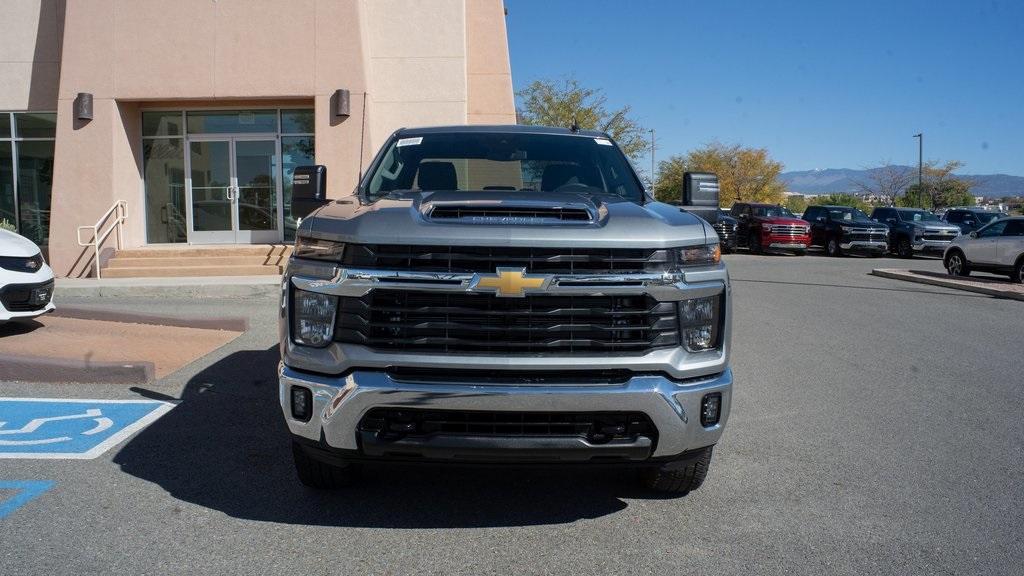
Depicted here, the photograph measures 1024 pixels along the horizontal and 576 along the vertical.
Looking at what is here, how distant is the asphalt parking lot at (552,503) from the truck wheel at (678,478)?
8cm

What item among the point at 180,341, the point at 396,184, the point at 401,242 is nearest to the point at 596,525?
the point at 401,242

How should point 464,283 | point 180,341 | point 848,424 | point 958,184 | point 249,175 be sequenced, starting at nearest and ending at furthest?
point 464,283 → point 848,424 → point 180,341 → point 249,175 → point 958,184

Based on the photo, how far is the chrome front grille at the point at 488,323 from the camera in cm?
370

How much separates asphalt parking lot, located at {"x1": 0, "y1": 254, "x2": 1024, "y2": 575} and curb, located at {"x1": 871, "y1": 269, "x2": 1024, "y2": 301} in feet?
32.9

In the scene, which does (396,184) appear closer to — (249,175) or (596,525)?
(596,525)

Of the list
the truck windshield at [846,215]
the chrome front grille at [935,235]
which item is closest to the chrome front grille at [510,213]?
the truck windshield at [846,215]

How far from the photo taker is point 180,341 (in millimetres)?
8836

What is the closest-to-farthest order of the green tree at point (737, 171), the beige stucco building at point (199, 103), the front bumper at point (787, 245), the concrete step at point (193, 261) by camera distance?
1. the concrete step at point (193, 261)
2. the beige stucco building at point (199, 103)
3. the front bumper at point (787, 245)
4. the green tree at point (737, 171)

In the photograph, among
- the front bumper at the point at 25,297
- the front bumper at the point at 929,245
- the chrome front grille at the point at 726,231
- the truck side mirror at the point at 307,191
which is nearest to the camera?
the truck side mirror at the point at 307,191

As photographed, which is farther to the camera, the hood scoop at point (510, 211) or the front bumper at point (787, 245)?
the front bumper at point (787, 245)

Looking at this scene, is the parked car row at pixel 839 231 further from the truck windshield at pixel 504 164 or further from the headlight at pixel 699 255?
the headlight at pixel 699 255

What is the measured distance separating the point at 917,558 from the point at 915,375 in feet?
15.4

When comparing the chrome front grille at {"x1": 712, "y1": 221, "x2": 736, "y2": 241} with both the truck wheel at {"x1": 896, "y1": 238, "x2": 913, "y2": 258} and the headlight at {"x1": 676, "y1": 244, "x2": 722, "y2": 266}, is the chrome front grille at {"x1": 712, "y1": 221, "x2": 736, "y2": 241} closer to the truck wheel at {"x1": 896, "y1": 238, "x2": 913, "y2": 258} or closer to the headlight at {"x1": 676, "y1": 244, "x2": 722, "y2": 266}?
the truck wheel at {"x1": 896, "y1": 238, "x2": 913, "y2": 258}

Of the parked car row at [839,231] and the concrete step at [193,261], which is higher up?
the parked car row at [839,231]
